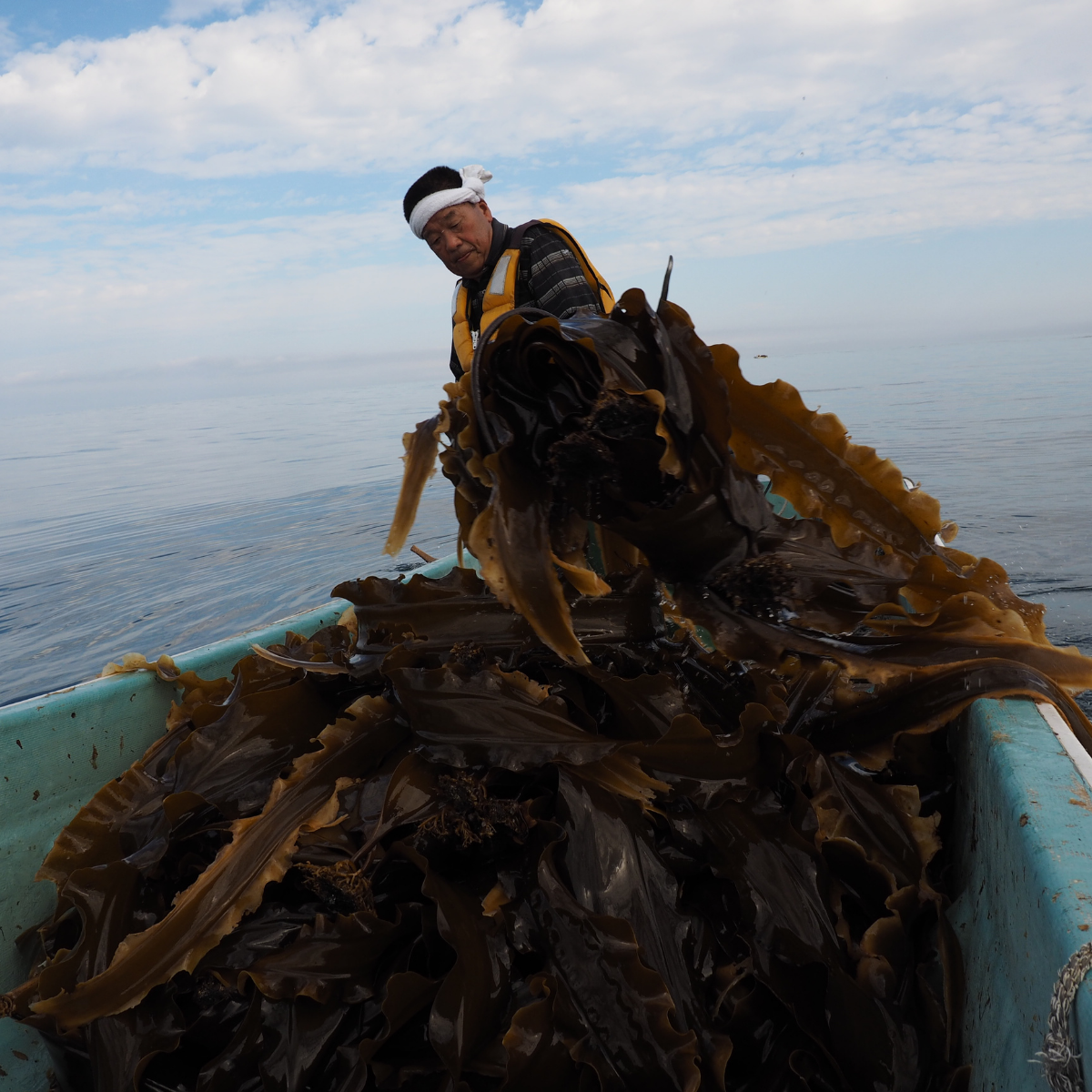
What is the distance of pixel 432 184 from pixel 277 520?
536 cm

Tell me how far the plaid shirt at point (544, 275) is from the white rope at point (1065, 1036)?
2052mm

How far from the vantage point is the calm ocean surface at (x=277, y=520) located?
4.39m

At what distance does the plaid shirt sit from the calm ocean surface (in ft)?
7.39

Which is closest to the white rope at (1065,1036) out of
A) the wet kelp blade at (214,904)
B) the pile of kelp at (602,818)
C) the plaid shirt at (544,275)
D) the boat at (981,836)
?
the boat at (981,836)

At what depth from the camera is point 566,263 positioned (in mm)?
2512

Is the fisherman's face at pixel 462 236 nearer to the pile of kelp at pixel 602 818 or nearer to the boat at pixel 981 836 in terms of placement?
Result: the boat at pixel 981 836

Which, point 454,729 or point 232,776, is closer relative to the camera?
point 454,729

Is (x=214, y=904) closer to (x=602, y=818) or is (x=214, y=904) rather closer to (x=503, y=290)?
(x=602, y=818)

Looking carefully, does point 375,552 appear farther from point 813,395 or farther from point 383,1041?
point 813,395

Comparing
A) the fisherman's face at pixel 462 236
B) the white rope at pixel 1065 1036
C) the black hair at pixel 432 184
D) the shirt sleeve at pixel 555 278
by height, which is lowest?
the white rope at pixel 1065 1036

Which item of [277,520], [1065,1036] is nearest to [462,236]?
[1065,1036]

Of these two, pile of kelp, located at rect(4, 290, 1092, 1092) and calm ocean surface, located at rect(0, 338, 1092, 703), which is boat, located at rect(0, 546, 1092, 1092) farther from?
calm ocean surface, located at rect(0, 338, 1092, 703)

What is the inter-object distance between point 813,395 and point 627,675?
17585 millimetres

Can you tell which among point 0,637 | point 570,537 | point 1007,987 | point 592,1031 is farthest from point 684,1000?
point 0,637
